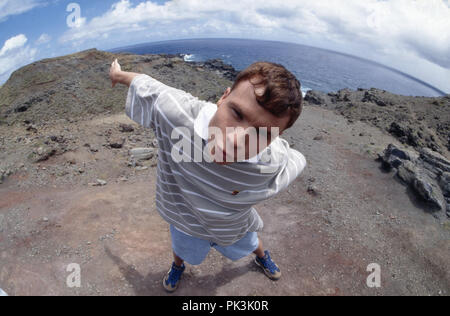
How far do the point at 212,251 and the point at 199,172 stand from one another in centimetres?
223

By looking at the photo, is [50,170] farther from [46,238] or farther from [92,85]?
[92,85]

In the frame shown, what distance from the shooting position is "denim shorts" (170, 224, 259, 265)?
2330mm

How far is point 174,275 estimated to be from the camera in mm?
2785

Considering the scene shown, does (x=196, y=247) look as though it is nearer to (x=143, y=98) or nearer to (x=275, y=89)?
(x=143, y=98)

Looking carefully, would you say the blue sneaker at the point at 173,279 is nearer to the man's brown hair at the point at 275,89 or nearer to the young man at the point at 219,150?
the young man at the point at 219,150

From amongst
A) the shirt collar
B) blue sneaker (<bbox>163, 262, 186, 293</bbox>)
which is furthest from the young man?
blue sneaker (<bbox>163, 262, 186, 293</bbox>)

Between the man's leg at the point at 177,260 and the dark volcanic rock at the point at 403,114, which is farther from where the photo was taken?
the dark volcanic rock at the point at 403,114

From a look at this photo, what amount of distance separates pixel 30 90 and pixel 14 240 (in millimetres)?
13854

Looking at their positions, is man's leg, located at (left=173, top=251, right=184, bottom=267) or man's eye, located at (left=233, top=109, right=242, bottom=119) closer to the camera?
man's eye, located at (left=233, top=109, right=242, bottom=119)

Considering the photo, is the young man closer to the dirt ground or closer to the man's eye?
the man's eye

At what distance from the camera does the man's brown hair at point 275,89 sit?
1128 mm

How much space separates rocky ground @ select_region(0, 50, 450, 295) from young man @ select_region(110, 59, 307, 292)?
1097 millimetres

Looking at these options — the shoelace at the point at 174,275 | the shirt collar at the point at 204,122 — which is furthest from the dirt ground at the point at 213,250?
the shirt collar at the point at 204,122

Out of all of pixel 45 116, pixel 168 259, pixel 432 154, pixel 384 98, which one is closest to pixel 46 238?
pixel 168 259
